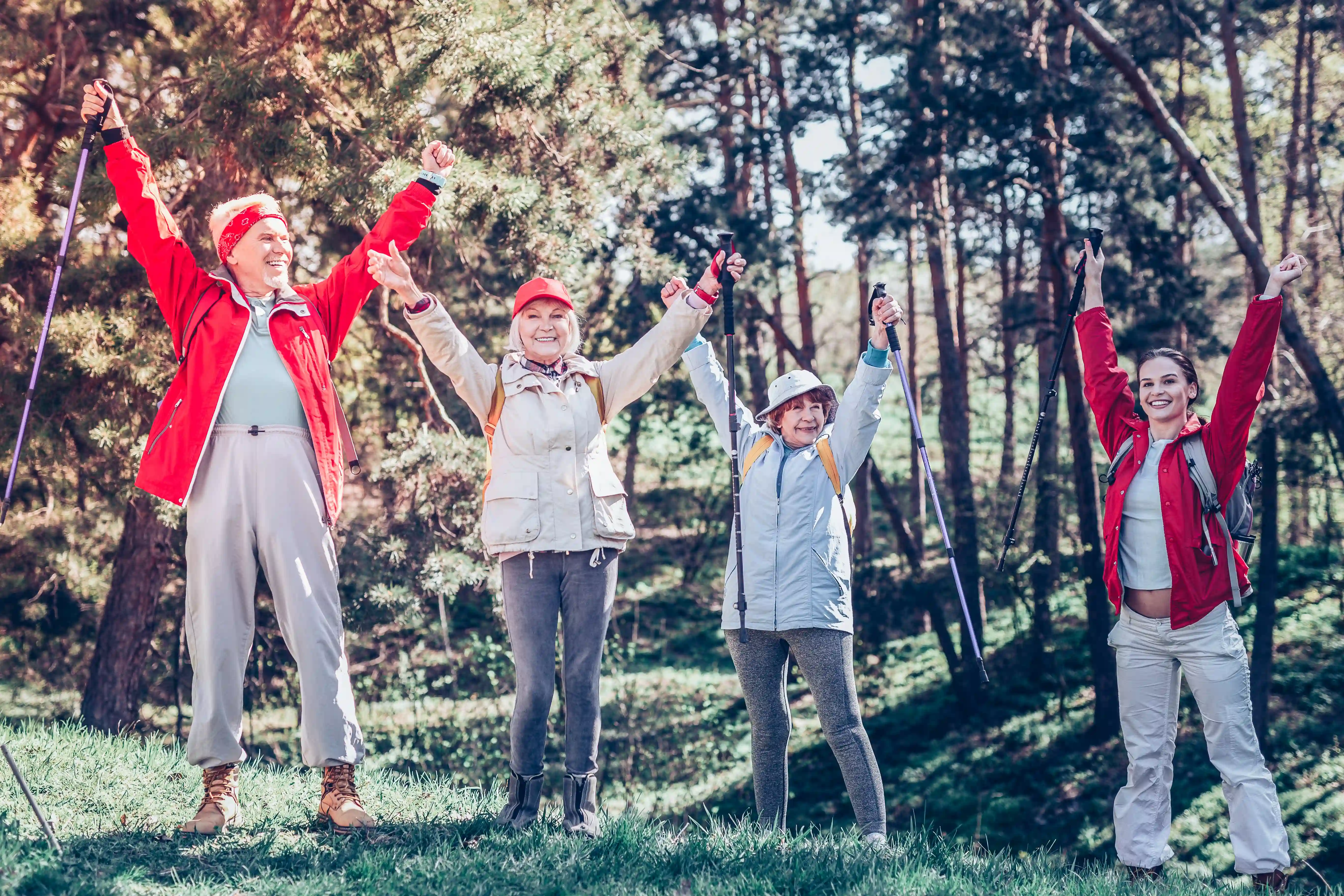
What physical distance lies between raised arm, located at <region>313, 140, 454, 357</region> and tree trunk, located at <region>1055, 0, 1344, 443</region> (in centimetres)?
733

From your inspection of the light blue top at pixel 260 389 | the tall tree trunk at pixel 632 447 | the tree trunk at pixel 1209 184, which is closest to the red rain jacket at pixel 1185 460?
the light blue top at pixel 260 389

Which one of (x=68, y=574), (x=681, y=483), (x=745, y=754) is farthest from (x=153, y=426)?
(x=681, y=483)

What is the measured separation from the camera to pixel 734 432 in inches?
179

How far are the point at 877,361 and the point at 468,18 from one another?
14.6 feet

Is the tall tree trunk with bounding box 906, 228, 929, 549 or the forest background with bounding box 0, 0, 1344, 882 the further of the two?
the tall tree trunk with bounding box 906, 228, 929, 549

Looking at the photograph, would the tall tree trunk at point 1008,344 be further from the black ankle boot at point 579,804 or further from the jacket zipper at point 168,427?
the jacket zipper at point 168,427

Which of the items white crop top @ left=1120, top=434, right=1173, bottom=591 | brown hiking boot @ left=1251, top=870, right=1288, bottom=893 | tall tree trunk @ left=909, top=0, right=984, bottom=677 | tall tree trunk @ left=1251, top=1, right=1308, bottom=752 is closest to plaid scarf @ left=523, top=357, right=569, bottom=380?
white crop top @ left=1120, top=434, right=1173, bottom=591

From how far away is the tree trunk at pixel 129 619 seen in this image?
362 inches

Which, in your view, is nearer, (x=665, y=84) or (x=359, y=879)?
(x=359, y=879)

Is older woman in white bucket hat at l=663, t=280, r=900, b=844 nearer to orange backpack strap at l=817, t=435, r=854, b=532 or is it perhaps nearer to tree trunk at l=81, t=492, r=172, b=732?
orange backpack strap at l=817, t=435, r=854, b=532

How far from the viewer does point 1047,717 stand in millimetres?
13758

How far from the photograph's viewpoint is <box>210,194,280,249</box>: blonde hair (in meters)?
4.14

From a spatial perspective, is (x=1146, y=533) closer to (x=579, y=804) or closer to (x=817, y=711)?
(x=817, y=711)

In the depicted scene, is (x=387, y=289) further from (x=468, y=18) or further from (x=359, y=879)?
(x=359, y=879)
